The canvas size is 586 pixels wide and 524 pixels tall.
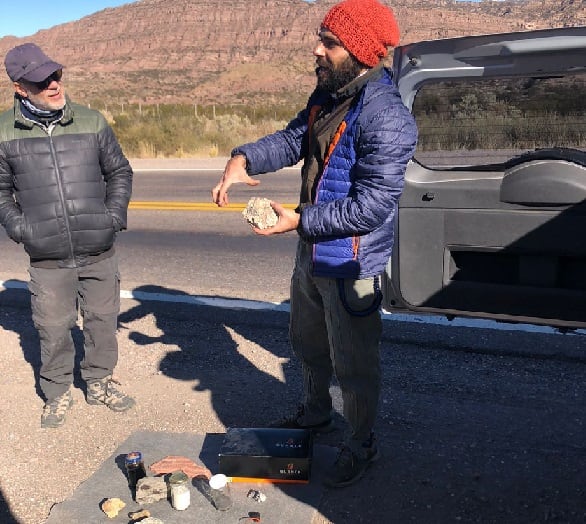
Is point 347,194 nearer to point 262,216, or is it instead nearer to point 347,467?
point 262,216

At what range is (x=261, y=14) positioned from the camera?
112m

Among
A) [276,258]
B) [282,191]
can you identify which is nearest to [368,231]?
[276,258]

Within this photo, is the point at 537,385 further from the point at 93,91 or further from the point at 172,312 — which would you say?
the point at 93,91

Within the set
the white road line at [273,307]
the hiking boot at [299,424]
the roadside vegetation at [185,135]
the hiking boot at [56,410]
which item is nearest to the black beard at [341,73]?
the hiking boot at [299,424]

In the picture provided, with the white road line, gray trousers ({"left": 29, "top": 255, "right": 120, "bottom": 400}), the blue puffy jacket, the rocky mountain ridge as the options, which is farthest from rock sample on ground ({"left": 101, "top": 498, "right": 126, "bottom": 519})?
the rocky mountain ridge

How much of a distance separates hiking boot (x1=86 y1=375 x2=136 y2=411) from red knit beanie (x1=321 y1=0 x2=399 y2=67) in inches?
94.9

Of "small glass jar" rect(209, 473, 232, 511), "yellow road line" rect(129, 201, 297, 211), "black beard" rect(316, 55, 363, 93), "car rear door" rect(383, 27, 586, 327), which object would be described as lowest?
"yellow road line" rect(129, 201, 297, 211)

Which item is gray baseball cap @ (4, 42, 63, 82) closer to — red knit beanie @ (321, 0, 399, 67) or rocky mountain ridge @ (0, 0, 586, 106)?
red knit beanie @ (321, 0, 399, 67)

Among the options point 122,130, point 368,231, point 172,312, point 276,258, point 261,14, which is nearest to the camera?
point 368,231

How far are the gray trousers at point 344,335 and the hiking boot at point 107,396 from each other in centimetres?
123

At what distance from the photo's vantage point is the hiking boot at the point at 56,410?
12.4ft

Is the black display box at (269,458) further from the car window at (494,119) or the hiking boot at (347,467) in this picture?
the car window at (494,119)

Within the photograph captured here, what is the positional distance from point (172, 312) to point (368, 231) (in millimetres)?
3222

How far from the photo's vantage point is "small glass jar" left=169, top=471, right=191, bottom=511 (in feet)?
9.56
